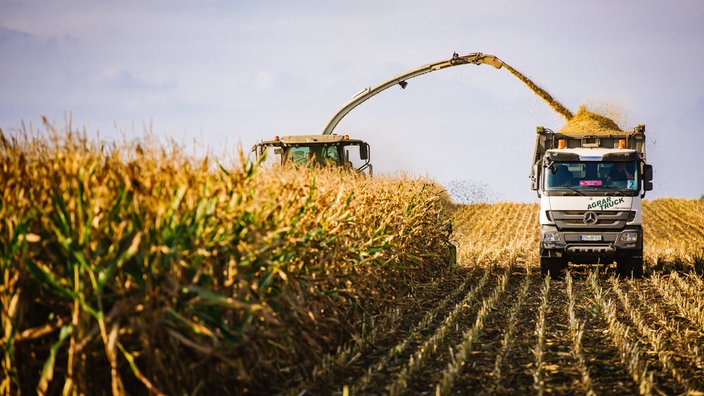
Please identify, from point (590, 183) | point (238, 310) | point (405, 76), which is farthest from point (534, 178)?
point (238, 310)

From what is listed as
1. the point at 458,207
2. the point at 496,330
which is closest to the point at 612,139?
the point at 496,330

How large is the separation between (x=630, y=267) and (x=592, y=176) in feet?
7.34

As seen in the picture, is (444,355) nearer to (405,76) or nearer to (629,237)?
(629,237)

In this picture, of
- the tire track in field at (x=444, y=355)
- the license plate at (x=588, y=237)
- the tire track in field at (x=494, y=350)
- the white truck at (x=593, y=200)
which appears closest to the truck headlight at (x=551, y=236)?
the white truck at (x=593, y=200)

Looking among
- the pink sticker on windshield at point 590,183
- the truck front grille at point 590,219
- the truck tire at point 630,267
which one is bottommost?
the truck tire at point 630,267

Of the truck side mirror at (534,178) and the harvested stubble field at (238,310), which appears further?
the truck side mirror at (534,178)

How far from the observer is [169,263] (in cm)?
500

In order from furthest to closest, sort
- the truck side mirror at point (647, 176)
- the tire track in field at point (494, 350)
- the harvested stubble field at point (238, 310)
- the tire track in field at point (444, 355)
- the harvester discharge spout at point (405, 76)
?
the harvester discharge spout at point (405, 76) < the truck side mirror at point (647, 176) < the tire track in field at point (494, 350) < the tire track in field at point (444, 355) < the harvested stubble field at point (238, 310)

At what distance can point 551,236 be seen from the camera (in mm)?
14445

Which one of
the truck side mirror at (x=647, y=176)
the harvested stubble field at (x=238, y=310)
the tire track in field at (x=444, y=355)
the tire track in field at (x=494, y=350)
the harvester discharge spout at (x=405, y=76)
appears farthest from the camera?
the harvester discharge spout at (x=405, y=76)

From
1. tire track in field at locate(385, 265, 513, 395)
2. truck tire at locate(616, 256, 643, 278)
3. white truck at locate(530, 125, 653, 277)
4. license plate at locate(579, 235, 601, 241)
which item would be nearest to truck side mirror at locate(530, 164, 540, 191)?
white truck at locate(530, 125, 653, 277)

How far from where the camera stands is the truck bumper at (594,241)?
14.3 m

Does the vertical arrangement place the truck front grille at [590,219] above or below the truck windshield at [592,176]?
below

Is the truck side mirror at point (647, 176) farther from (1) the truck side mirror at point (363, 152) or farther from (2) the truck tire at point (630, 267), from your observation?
(1) the truck side mirror at point (363, 152)
